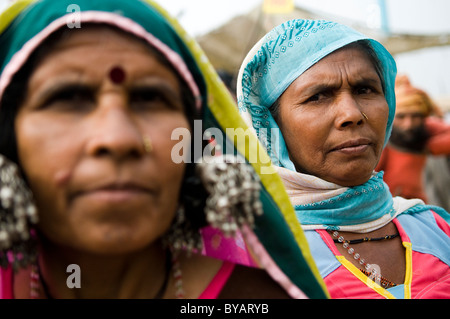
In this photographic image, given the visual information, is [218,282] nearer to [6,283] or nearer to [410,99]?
[6,283]

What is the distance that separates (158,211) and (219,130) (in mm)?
442

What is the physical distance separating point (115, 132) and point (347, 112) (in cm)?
130

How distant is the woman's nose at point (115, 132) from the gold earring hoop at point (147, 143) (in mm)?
10

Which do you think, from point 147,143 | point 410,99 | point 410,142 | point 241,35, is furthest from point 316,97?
point 241,35

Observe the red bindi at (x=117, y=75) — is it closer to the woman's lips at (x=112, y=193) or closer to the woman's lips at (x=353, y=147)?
the woman's lips at (x=112, y=193)

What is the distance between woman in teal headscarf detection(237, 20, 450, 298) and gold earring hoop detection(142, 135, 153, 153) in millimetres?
1145

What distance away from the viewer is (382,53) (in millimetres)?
2281

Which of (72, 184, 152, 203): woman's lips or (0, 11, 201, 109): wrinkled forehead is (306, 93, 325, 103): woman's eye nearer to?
(0, 11, 201, 109): wrinkled forehead

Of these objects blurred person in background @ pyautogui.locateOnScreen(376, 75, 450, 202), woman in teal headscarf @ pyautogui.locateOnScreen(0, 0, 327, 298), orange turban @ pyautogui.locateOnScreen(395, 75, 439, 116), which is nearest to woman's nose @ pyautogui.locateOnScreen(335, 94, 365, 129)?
woman in teal headscarf @ pyautogui.locateOnScreen(0, 0, 327, 298)

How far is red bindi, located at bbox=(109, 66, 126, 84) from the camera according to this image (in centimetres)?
110

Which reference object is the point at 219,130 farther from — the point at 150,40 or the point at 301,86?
the point at 301,86

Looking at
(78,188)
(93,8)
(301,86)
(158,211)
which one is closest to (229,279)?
(158,211)

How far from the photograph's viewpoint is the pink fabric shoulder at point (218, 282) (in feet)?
4.38

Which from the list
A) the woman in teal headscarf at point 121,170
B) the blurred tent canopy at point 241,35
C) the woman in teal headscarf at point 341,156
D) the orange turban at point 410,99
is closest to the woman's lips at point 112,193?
the woman in teal headscarf at point 121,170
